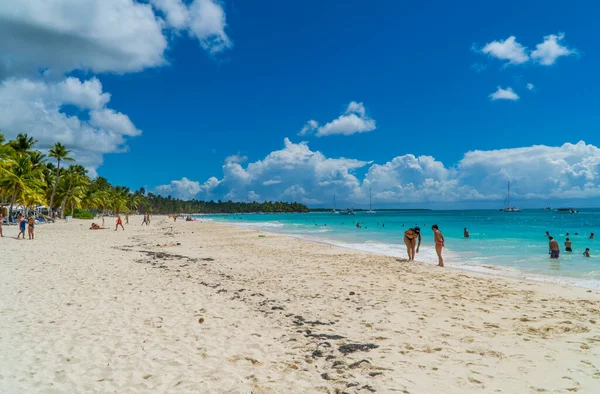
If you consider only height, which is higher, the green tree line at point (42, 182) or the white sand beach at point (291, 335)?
the green tree line at point (42, 182)

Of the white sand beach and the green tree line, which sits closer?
the white sand beach

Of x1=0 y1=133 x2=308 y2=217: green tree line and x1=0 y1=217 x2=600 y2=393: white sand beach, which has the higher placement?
x1=0 y1=133 x2=308 y2=217: green tree line

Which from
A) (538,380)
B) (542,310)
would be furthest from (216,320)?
(542,310)

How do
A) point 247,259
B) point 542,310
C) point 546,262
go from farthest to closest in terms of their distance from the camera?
point 546,262 → point 247,259 → point 542,310

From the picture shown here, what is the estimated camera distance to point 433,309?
782cm

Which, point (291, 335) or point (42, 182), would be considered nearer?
point (291, 335)

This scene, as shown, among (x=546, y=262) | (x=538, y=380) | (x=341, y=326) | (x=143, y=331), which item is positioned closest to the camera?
(x=538, y=380)

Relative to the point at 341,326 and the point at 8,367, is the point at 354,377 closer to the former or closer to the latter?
the point at 341,326

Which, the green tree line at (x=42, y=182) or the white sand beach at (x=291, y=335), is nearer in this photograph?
the white sand beach at (x=291, y=335)

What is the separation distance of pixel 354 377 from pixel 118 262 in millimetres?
12533

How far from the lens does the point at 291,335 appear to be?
620 cm

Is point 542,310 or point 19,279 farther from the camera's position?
point 19,279

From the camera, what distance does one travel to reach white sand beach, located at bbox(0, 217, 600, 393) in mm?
4418

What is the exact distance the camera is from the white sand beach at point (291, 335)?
14.5ft
